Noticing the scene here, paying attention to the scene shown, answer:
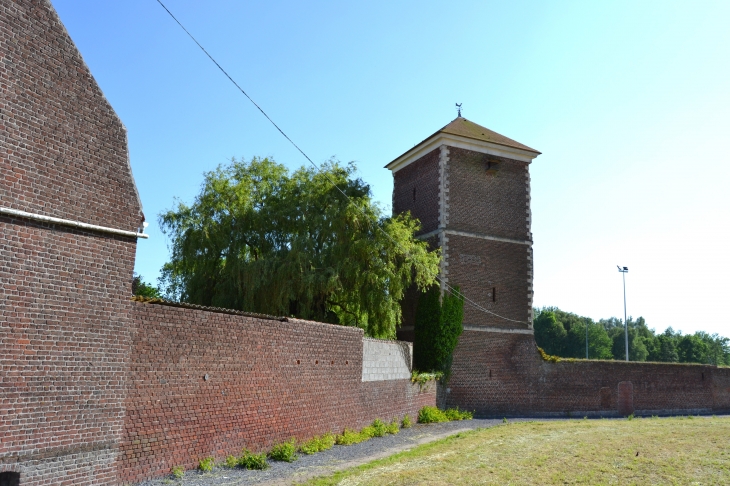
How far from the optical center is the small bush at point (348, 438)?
14.8 m

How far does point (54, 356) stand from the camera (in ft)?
27.2

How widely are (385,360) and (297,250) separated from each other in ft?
16.2

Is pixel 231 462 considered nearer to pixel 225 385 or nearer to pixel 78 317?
pixel 225 385

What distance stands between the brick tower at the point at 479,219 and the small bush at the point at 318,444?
34.7 ft

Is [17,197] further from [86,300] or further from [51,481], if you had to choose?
[51,481]

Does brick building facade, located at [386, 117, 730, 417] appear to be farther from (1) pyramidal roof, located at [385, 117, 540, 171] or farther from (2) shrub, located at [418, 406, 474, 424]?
(2) shrub, located at [418, 406, 474, 424]

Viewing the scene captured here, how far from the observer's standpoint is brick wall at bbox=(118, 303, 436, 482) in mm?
9562

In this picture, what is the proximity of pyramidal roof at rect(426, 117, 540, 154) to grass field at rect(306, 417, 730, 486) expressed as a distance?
13.2 meters

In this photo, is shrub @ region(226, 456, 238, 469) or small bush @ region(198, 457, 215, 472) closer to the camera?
small bush @ region(198, 457, 215, 472)

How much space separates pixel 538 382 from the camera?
24.7 meters

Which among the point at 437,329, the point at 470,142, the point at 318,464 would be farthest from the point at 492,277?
the point at 318,464

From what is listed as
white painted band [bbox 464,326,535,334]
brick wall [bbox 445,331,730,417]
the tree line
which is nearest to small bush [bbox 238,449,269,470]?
brick wall [bbox 445,331,730,417]

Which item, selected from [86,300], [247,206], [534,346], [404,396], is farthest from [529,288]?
[86,300]

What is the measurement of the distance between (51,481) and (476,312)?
18.6 meters
